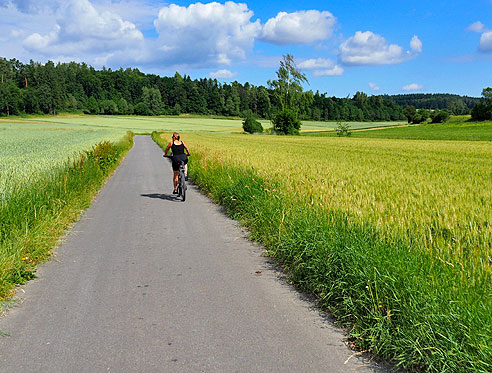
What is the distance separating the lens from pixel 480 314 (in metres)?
3.04

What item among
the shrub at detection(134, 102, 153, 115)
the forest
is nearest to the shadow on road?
the forest

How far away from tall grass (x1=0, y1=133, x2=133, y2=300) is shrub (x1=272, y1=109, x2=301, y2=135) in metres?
67.7

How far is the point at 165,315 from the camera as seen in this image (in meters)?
4.09

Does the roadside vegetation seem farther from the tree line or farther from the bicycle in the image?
the tree line

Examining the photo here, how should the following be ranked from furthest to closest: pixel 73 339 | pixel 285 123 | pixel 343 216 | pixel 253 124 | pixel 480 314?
pixel 253 124 → pixel 285 123 → pixel 343 216 → pixel 73 339 → pixel 480 314

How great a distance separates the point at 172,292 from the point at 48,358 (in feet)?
5.34

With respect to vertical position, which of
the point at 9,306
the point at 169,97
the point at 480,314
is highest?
the point at 169,97

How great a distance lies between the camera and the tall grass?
16.5 ft

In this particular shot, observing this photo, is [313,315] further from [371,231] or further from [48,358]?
[48,358]

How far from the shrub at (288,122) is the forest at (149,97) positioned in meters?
47.7

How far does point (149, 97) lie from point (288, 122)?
77.3 meters

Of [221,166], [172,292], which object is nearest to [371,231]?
[172,292]

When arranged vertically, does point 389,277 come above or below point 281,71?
below

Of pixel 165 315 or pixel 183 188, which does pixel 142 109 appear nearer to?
pixel 183 188
